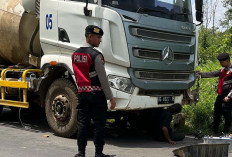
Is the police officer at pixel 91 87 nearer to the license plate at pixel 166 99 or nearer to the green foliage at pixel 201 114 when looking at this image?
the license plate at pixel 166 99

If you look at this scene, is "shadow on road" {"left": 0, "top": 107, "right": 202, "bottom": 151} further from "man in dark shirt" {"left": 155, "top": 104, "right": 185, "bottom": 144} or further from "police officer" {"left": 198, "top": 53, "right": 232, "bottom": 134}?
"police officer" {"left": 198, "top": 53, "right": 232, "bottom": 134}

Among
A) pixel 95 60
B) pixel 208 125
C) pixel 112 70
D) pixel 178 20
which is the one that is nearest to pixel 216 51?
pixel 208 125

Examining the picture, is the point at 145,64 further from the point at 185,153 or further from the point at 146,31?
the point at 185,153

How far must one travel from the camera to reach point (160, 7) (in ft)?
22.2

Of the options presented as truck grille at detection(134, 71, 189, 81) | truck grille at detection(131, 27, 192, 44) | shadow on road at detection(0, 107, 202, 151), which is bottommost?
shadow on road at detection(0, 107, 202, 151)

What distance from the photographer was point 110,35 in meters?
6.12

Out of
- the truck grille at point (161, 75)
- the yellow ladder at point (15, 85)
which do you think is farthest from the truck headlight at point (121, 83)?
the yellow ladder at point (15, 85)

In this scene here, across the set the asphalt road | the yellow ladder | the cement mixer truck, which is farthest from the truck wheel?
the yellow ladder

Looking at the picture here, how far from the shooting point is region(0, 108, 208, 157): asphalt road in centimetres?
577

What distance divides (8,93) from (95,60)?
3.53m

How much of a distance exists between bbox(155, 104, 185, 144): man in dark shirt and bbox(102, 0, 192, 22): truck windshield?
1.59 m

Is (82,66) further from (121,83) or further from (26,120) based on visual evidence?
(26,120)

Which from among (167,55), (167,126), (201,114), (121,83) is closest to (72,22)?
(121,83)

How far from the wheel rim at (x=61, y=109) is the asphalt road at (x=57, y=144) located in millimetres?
325
